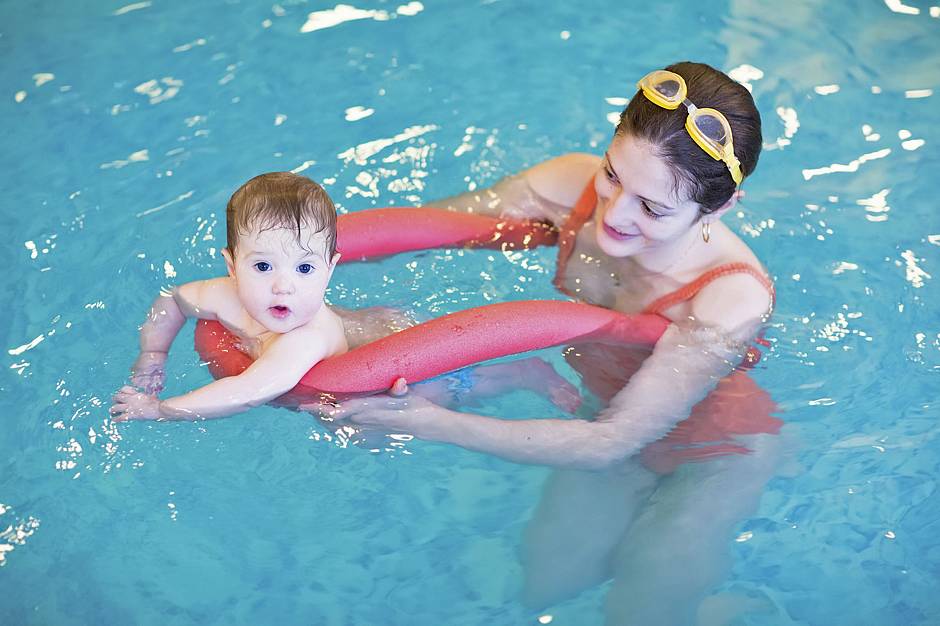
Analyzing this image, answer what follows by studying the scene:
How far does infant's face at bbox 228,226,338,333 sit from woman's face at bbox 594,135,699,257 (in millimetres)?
942

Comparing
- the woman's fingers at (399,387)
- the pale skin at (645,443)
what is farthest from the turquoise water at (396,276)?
the woman's fingers at (399,387)

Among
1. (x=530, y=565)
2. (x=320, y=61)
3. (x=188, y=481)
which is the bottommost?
(x=530, y=565)

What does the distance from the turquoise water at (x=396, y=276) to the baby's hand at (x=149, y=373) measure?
0.92 ft

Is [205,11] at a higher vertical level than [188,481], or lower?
higher

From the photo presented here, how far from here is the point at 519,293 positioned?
13.4ft

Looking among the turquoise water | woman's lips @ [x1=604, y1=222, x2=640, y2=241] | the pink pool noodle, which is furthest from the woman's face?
the turquoise water

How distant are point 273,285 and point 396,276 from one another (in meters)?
1.10

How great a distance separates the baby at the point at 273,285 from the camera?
2.91 m

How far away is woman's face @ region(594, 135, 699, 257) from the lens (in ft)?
10.5

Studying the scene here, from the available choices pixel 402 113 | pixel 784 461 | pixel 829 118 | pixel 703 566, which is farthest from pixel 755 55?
pixel 703 566

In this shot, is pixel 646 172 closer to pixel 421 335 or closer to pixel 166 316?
pixel 421 335

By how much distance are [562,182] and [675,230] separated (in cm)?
67

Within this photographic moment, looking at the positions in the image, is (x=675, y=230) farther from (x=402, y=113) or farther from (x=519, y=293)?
(x=402, y=113)

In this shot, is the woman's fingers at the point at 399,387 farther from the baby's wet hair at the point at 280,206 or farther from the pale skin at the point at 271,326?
the baby's wet hair at the point at 280,206
